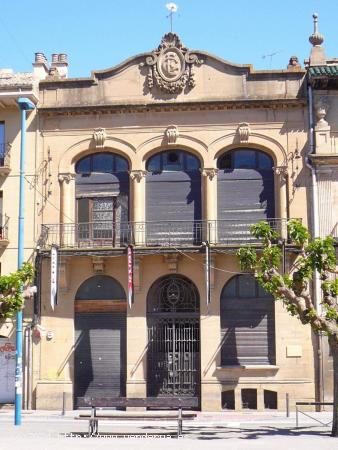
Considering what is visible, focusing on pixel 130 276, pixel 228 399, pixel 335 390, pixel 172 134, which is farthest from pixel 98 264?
pixel 335 390

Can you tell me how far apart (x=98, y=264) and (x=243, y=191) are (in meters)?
6.34

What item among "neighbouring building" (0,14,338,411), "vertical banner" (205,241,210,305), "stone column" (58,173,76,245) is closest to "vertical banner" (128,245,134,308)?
"neighbouring building" (0,14,338,411)

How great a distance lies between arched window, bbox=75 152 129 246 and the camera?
28906mm

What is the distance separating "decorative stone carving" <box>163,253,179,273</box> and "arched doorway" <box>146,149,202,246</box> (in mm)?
607

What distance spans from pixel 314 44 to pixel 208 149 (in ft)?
19.6

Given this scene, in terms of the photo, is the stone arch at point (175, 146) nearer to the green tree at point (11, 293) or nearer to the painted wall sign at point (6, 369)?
the painted wall sign at point (6, 369)

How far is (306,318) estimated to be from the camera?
64.3 ft

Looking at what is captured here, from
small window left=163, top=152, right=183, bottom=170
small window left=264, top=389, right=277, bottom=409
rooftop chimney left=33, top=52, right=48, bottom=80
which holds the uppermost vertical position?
rooftop chimney left=33, top=52, right=48, bottom=80

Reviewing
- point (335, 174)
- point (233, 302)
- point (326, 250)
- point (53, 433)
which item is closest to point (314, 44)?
point (335, 174)

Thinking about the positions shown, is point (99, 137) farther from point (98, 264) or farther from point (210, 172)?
point (98, 264)

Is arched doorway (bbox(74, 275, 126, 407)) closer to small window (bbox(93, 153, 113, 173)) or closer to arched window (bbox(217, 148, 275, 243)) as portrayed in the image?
small window (bbox(93, 153, 113, 173))

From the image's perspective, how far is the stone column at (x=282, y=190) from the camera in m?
27.7

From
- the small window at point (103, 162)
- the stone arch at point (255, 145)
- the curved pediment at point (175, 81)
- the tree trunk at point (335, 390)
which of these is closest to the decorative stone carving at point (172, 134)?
the curved pediment at point (175, 81)

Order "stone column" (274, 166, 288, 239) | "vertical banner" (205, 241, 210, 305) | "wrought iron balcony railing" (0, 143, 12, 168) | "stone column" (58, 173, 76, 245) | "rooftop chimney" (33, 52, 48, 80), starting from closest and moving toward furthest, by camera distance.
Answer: "vertical banner" (205, 241, 210, 305) → "stone column" (274, 166, 288, 239) → "stone column" (58, 173, 76, 245) → "wrought iron balcony railing" (0, 143, 12, 168) → "rooftop chimney" (33, 52, 48, 80)
